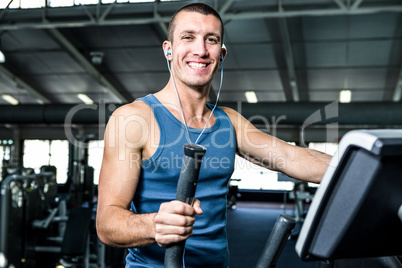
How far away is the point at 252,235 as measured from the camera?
689 cm

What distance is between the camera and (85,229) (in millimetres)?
4055

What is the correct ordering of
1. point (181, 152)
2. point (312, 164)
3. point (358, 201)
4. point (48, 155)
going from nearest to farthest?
point (358, 201)
point (181, 152)
point (312, 164)
point (48, 155)

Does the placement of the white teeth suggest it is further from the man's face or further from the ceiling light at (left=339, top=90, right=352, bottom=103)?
the ceiling light at (left=339, top=90, right=352, bottom=103)

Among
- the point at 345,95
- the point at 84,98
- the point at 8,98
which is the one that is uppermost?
the point at 8,98

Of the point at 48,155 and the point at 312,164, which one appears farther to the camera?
the point at 48,155

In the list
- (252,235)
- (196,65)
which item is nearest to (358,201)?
(196,65)

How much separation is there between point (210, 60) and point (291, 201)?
11.1 m

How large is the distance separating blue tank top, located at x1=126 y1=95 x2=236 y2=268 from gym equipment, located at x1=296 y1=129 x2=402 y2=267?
1.73 feet

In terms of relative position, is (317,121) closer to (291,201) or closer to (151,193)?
(291,201)

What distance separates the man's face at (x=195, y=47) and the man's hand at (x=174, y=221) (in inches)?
20.9

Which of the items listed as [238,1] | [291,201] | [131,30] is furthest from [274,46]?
[291,201]

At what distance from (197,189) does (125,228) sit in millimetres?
309

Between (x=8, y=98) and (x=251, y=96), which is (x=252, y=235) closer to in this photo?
(x=251, y=96)

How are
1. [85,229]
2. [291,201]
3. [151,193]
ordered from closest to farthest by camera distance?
[151,193]
[85,229]
[291,201]
